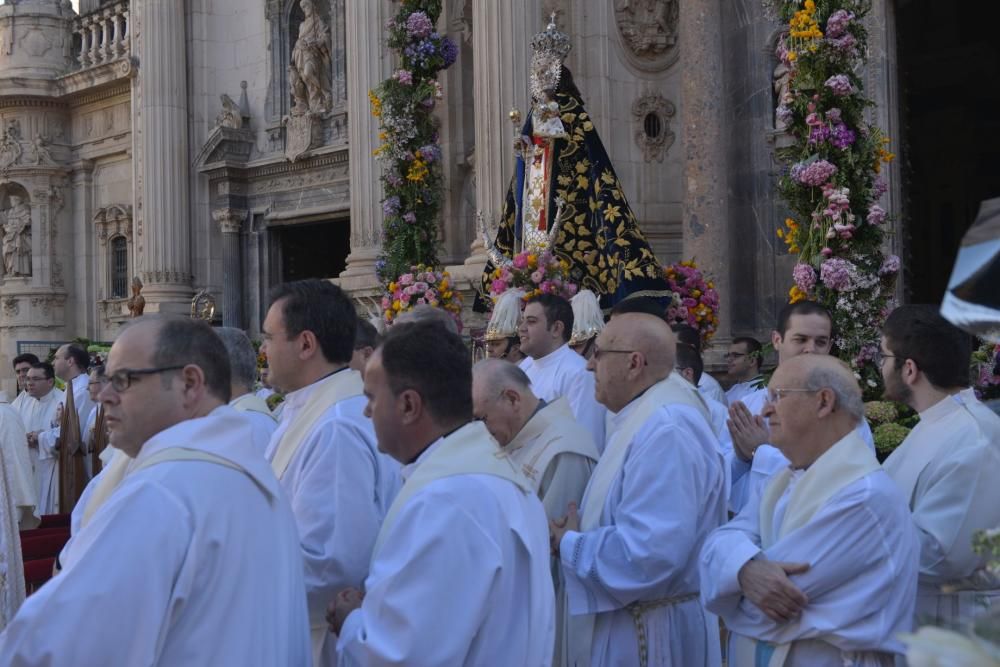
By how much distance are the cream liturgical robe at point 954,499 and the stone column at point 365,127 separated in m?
10.6

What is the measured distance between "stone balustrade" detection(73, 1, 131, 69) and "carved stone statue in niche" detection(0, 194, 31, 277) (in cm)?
313

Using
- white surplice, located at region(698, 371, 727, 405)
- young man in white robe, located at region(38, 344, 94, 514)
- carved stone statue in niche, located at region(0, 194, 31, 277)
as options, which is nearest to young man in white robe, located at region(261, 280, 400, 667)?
white surplice, located at region(698, 371, 727, 405)

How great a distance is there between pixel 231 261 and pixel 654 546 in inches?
602

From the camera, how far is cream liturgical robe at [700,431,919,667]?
3477mm

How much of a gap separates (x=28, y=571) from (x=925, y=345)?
16.7 feet

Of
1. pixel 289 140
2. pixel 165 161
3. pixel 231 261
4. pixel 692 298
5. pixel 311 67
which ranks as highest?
pixel 311 67

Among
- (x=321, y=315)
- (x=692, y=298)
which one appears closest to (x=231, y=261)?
(x=692, y=298)

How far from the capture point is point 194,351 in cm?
321

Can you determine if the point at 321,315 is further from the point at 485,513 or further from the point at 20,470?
the point at 20,470

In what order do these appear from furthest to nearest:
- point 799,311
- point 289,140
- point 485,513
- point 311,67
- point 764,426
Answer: point 289,140, point 311,67, point 799,311, point 764,426, point 485,513

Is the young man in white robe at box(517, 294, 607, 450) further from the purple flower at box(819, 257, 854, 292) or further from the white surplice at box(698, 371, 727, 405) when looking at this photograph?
the purple flower at box(819, 257, 854, 292)

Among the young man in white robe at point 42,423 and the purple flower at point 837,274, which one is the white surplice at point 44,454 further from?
the purple flower at point 837,274

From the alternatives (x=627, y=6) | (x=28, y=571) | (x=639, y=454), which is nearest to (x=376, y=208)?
(x=627, y=6)

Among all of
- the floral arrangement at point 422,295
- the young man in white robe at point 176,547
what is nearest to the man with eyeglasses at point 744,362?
the floral arrangement at point 422,295
